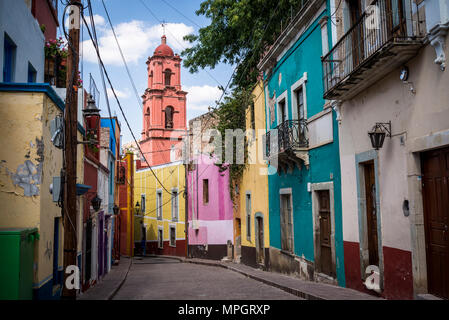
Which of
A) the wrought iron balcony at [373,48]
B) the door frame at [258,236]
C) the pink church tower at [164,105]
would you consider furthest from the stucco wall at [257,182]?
the pink church tower at [164,105]

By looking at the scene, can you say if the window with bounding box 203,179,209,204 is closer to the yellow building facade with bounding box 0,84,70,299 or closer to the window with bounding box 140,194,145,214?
the window with bounding box 140,194,145,214

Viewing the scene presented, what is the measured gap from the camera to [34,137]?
743 centimetres

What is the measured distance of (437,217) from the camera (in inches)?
258

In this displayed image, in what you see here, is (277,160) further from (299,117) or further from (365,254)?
(365,254)

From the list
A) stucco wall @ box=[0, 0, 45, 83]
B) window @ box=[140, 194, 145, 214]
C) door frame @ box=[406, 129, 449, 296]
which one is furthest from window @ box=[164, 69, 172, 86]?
door frame @ box=[406, 129, 449, 296]

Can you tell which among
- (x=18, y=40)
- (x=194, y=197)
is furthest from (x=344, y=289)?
(x=194, y=197)

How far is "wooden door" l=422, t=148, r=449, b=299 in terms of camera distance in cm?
634

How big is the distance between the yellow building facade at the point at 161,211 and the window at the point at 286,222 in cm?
1454

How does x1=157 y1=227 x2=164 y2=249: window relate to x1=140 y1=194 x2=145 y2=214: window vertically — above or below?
below

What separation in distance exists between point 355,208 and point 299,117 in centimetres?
437

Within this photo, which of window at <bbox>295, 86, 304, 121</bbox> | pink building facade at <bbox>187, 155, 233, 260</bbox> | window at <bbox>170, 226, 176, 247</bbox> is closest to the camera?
window at <bbox>295, 86, 304, 121</bbox>

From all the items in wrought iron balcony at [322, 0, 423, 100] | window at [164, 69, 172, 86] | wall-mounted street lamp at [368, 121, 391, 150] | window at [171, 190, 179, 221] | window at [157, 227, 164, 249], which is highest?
window at [164, 69, 172, 86]

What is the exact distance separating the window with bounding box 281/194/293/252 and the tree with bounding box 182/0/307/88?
699 cm

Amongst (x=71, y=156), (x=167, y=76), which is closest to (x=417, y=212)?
(x=71, y=156)
